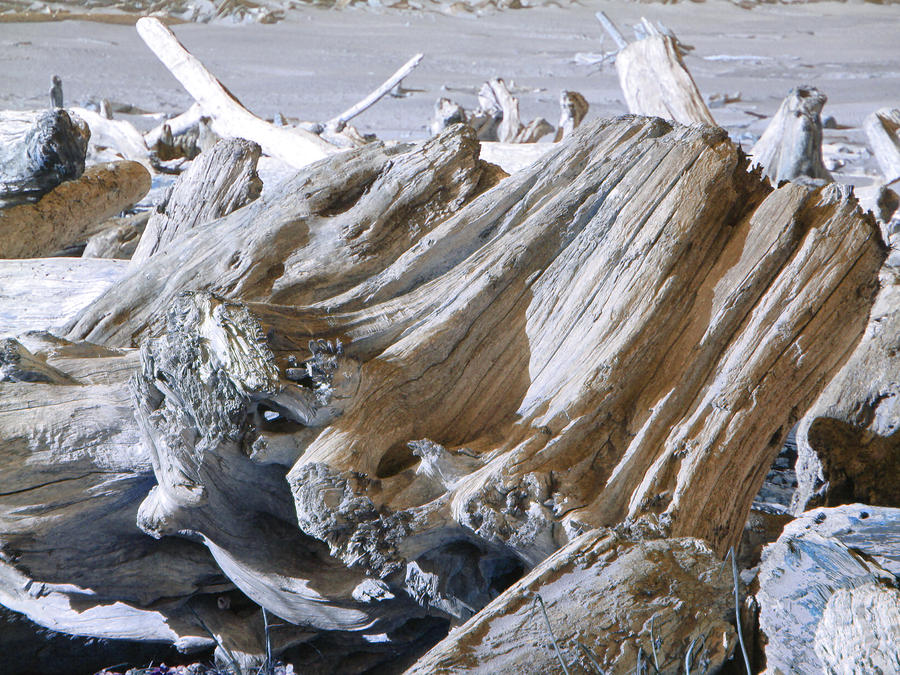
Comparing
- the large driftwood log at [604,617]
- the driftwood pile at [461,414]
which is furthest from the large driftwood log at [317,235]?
the large driftwood log at [604,617]

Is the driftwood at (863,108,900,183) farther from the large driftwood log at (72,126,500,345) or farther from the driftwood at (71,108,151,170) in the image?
the driftwood at (71,108,151,170)

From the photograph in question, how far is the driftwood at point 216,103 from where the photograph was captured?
6.94 m

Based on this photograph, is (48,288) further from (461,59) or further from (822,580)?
(461,59)

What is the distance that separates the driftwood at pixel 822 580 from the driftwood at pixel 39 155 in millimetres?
3942

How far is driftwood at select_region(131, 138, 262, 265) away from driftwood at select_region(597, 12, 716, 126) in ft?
13.4

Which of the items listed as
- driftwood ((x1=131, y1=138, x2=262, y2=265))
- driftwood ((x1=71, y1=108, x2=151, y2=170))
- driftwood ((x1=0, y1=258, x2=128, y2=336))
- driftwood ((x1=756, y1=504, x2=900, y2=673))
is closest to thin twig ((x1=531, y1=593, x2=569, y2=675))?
driftwood ((x1=756, y1=504, x2=900, y2=673))

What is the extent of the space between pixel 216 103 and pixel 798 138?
17.2 feet

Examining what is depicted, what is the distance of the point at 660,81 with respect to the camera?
6387mm

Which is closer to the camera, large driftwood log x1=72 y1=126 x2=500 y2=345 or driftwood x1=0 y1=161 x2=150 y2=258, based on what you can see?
large driftwood log x1=72 y1=126 x2=500 y2=345

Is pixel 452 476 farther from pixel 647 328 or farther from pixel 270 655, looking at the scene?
pixel 270 655

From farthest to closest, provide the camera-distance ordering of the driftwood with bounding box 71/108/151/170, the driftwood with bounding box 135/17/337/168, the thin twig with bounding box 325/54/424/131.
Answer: the thin twig with bounding box 325/54/424/131, the driftwood with bounding box 71/108/151/170, the driftwood with bounding box 135/17/337/168

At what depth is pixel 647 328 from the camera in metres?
2.01

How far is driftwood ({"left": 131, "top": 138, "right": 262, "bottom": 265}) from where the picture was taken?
3188 millimetres

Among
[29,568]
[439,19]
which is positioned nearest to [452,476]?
[29,568]
